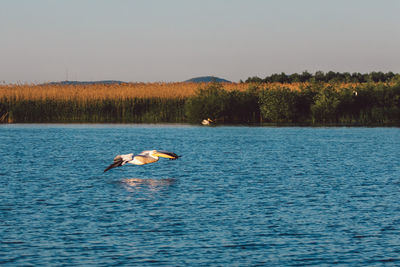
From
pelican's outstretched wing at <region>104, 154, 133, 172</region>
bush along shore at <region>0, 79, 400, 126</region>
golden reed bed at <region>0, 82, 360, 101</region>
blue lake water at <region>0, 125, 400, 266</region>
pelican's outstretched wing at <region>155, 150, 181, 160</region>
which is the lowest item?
blue lake water at <region>0, 125, 400, 266</region>

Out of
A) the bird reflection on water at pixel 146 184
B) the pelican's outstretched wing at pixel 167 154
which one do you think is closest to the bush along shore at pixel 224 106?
the bird reflection on water at pixel 146 184

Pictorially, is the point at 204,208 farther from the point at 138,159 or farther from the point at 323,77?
the point at 323,77

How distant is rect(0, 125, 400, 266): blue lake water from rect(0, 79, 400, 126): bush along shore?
19.9 metres

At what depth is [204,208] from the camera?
16.5 meters

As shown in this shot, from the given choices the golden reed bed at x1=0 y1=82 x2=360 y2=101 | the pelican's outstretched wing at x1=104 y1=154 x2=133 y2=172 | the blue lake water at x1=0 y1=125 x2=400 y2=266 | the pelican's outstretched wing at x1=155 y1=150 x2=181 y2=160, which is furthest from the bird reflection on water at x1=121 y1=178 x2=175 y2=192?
the golden reed bed at x1=0 y1=82 x2=360 y2=101

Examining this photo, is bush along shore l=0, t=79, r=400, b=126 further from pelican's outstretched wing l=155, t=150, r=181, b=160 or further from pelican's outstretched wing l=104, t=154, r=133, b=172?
pelican's outstretched wing l=155, t=150, r=181, b=160

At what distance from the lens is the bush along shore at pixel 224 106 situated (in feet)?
176

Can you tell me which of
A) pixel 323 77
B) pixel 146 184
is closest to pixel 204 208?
pixel 146 184

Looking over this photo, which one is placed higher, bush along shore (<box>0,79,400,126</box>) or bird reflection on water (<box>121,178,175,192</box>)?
bush along shore (<box>0,79,400,126</box>)

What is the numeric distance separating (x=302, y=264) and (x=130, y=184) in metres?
10.4

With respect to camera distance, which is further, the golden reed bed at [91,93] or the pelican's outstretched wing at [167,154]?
the golden reed bed at [91,93]

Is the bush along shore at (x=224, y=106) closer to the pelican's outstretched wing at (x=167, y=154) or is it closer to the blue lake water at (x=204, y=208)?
the blue lake water at (x=204, y=208)

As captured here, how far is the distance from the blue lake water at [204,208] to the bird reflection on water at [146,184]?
32 mm

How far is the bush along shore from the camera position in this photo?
176 feet
